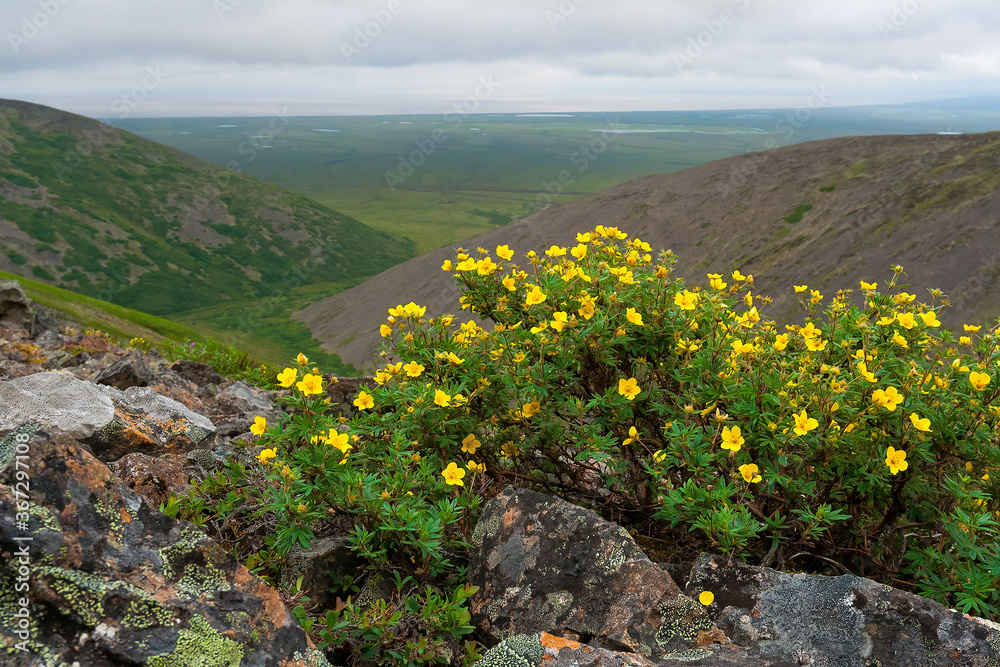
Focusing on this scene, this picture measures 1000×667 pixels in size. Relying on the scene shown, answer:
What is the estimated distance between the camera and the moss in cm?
307

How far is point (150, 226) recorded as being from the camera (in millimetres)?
149625

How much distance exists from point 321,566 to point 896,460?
420 cm

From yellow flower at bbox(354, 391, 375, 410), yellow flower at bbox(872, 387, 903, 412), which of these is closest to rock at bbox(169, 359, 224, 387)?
yellow flower at bbox(354, 391, 375, 410)

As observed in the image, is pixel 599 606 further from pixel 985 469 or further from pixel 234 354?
pixel 234 354

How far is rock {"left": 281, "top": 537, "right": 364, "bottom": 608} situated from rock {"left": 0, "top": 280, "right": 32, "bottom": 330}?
789 inches

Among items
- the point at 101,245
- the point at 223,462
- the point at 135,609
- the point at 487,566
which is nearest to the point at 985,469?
the point at 487,566

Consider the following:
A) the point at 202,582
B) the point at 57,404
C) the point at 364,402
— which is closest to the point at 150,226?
the point at 57,404

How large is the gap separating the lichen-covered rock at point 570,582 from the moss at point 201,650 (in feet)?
5.53

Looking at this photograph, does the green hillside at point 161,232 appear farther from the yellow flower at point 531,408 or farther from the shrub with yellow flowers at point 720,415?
the yellow flower at point 531,408

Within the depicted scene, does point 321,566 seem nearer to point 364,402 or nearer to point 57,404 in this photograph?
point 364,402

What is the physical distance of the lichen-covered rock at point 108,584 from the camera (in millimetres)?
3004

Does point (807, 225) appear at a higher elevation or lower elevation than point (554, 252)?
lower

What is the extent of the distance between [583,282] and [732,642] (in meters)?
3.05

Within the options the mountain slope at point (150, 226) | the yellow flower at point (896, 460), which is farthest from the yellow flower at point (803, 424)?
the mountain slope at point (150, 226)
